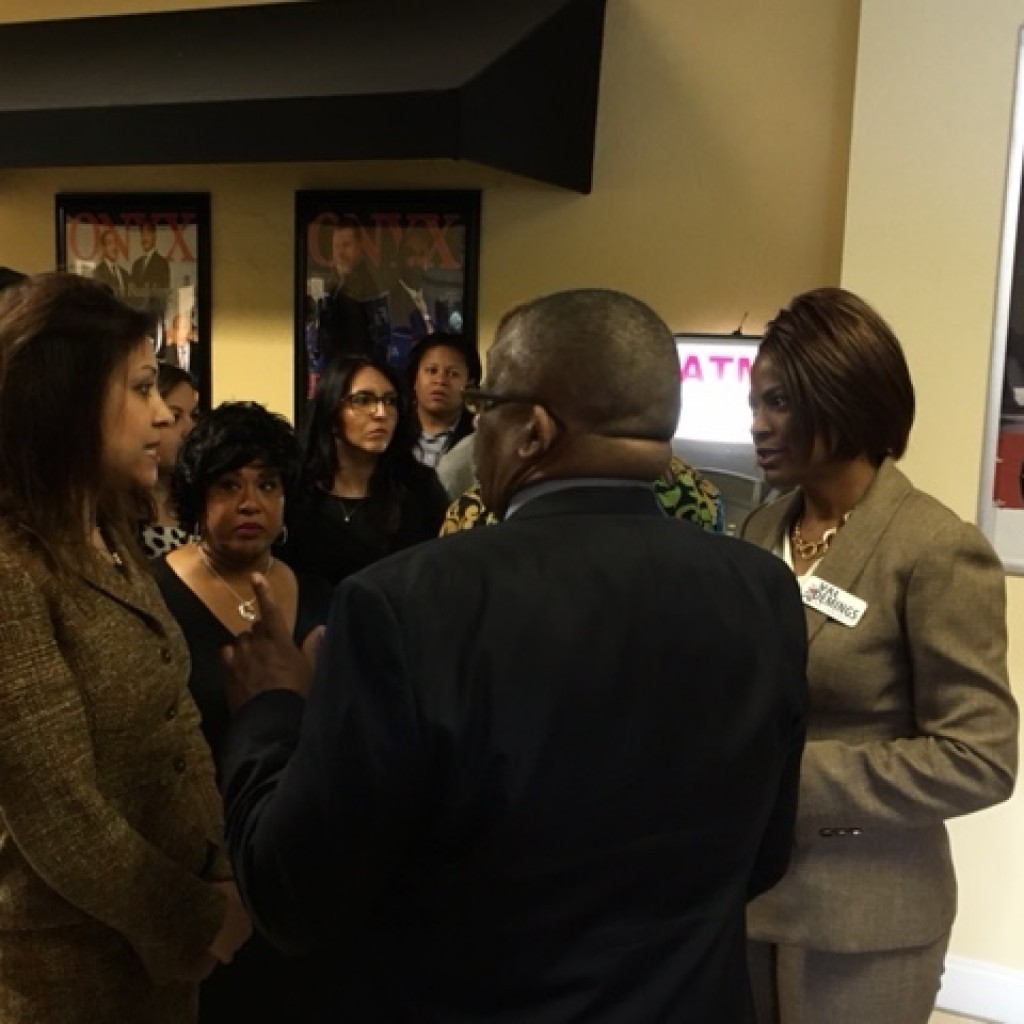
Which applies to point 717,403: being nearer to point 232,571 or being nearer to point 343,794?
point 232,571

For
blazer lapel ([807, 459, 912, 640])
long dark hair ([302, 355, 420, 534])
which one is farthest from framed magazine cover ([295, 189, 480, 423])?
blazer lapel ([807, 459, 912, 640])

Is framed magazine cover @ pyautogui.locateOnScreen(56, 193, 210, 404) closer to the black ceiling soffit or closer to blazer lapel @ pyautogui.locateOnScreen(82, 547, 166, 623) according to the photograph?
the black ceiling soffit

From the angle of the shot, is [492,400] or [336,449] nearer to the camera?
[492,400]

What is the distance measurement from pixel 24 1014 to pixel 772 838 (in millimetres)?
917

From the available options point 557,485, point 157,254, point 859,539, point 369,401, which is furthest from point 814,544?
point 157,254

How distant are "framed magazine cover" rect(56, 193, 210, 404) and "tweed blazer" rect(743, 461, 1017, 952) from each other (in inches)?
147

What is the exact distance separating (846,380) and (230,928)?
1.10m

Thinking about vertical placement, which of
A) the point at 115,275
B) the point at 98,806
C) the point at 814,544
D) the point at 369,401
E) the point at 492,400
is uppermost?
the point at 115,275

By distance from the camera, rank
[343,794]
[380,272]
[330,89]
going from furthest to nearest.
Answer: [380,272], [330,89], [343,794]

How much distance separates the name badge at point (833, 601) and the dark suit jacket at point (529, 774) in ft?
1.41

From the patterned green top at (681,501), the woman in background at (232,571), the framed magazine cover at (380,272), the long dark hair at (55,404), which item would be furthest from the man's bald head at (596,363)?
the framed magazine cover at (380,272)

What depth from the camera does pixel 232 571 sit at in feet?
7.00

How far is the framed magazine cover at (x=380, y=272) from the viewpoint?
4.21 metres

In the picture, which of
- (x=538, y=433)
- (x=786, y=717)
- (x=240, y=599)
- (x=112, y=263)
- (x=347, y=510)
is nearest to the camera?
(x=538, y=433)
